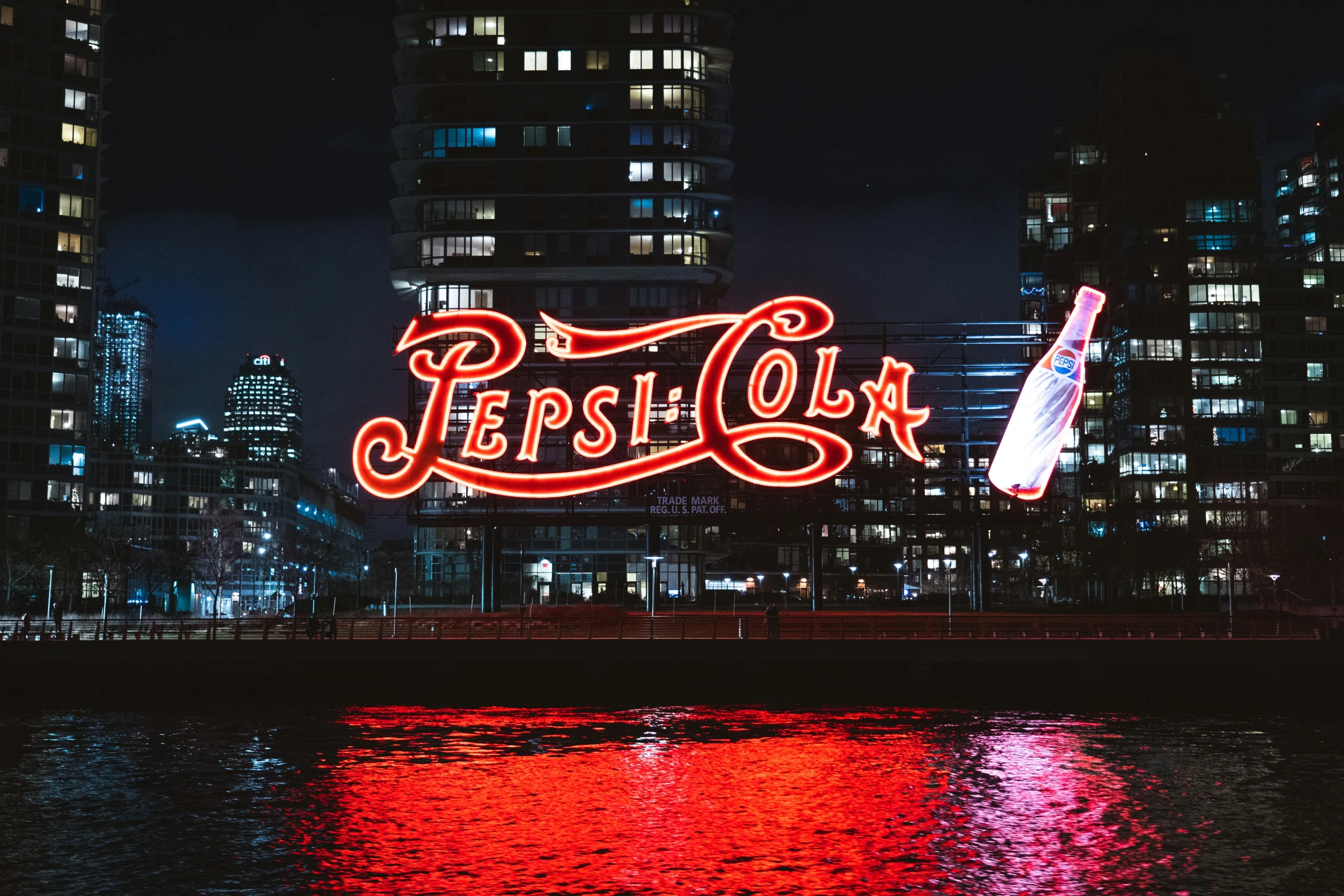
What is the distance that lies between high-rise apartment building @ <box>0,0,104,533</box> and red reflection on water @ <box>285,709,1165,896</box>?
101770 millimetres

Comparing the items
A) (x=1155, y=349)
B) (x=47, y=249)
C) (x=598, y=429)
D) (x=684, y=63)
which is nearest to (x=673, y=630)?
(x=598, y=429)

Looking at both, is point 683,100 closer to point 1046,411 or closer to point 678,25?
point 678,25

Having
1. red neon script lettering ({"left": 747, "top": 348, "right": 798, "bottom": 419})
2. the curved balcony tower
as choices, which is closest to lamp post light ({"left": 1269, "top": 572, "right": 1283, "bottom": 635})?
red neon script lettering ({"left": 747, "top": 348, "right": 798, "bottom": 419})

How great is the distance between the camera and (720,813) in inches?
1551

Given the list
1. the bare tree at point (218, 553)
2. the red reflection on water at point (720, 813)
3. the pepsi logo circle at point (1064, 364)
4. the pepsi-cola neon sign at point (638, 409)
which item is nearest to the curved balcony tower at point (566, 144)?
the bare tree at point (218, 553)

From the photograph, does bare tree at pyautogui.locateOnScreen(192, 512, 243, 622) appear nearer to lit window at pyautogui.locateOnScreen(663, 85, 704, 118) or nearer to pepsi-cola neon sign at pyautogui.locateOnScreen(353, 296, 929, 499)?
lit window at pyautogui.locateOnScreen(663, 85, 704, 118)

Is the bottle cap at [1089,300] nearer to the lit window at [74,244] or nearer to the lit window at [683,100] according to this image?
the lit window at [683,100]

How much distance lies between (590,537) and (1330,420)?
106035mm

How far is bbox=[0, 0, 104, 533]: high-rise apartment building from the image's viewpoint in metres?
141

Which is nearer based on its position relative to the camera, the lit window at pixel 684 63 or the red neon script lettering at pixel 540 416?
the red neon script lettering at pixel 540 416

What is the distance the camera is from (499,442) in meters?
80.1

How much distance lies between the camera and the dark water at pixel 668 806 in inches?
1291

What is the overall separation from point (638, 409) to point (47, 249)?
90.4 metres

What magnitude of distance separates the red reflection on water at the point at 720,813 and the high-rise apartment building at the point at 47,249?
102 metres
